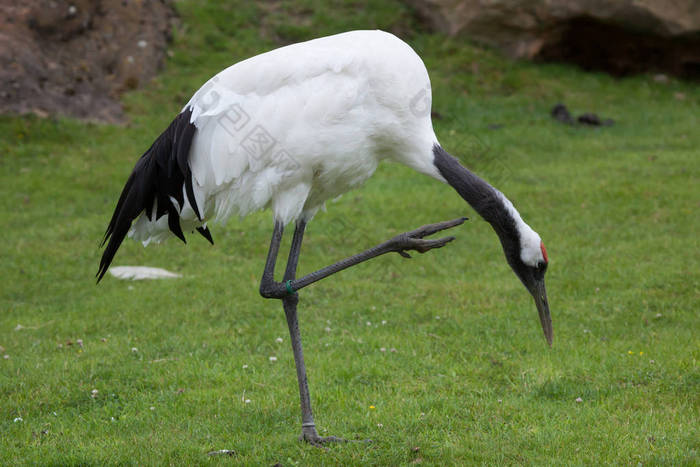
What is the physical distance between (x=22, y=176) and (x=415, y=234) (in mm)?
7803

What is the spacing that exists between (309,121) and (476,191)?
107 cm

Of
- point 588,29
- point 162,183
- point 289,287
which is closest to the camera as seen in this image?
point 289,287

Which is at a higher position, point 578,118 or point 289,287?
point 289,287

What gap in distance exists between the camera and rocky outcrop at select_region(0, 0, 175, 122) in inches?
469

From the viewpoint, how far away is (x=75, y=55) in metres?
12.6

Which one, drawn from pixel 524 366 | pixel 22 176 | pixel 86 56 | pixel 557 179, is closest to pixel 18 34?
pixel 86 56

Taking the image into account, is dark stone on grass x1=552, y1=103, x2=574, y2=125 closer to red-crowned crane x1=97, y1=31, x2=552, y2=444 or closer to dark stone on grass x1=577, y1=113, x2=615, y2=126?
dark stone on grass x1=577, y1=113, x2=615, y2=126

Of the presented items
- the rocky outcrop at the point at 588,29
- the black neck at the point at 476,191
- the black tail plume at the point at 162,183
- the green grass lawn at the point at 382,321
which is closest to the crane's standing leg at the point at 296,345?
the green grass lawn at the point at 382,321

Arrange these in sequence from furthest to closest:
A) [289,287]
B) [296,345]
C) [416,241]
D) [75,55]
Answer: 1. [75,55]
2. [296,345]
3. [289,287]
4. [416,241]

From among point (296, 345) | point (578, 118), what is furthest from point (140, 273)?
point (578, 118)

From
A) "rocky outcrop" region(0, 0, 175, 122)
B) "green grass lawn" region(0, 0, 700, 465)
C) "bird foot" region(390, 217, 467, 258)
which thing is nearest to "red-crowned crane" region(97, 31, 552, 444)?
"bird foot" region(390, 217, 467, 258)

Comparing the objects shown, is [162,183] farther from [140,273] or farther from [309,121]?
[140,273]

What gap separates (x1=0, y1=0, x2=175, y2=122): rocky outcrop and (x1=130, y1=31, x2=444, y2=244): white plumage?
7989 mm

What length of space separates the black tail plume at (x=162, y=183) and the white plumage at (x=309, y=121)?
0.08 metres
